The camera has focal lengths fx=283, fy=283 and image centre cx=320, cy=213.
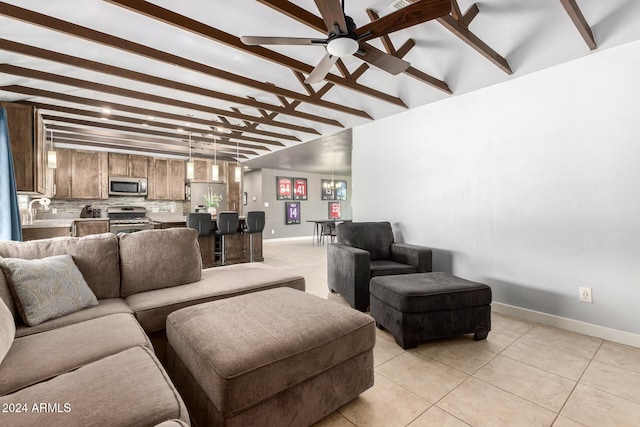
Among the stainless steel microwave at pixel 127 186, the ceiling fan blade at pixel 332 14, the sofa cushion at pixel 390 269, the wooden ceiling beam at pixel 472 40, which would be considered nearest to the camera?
the ceiling fan blade at pixel 332 14

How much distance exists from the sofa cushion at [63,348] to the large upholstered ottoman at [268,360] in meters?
0.22

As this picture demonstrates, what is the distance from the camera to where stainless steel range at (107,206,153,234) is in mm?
5734

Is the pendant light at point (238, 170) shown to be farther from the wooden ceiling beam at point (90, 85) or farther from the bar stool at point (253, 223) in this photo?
the wooden ceiling beam at point (90, 85)

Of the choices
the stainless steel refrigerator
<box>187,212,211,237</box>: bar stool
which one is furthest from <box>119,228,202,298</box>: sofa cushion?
the stainless steel refrigerator

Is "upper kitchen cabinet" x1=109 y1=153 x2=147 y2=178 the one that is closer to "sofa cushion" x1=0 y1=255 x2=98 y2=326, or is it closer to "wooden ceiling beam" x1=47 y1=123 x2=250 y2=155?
"wooden ceiling beam" x1=47 y1=123 x2=250 y2=155

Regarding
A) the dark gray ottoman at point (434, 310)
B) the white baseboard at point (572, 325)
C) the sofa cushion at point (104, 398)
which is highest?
the sofa cushion at point (104, 398)

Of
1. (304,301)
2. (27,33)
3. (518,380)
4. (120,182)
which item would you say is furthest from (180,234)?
(120,182)

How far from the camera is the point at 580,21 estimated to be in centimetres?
207

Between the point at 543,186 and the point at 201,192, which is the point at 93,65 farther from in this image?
the point at 201,192

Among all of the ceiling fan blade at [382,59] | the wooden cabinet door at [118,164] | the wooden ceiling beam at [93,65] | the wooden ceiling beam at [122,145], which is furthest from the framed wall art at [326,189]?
the ceiling fan blade at [382,59]

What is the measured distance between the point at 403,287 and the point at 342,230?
1.32 m

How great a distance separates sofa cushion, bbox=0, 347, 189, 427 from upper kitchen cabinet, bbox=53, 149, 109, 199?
6.38 m

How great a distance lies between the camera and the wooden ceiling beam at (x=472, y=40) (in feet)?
6.96

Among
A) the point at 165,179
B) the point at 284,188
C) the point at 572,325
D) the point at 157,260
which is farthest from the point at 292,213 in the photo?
the point at 572,325
